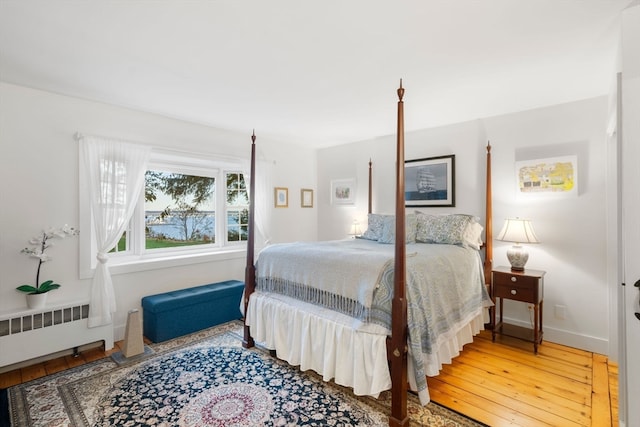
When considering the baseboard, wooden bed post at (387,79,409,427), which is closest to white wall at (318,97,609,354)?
the baseboard

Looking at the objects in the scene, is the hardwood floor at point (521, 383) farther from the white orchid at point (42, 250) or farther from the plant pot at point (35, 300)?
the white orchid at point (42, 250)

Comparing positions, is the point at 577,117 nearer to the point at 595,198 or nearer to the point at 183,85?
the point at 595,198

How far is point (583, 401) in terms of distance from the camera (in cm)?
205

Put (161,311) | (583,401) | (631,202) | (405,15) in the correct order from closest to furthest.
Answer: (631,202) < (405,15) < (583,401) < (161,311)

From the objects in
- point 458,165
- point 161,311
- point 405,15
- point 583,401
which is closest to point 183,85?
point 405,15

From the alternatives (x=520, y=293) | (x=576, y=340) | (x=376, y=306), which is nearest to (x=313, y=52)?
(x=376, y=306)

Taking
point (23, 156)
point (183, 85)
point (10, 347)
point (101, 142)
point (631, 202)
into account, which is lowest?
point (10, 347)

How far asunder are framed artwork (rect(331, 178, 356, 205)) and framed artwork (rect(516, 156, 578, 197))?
2.16 meters

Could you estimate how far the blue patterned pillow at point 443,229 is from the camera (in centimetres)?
300

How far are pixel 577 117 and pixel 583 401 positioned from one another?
2.38m

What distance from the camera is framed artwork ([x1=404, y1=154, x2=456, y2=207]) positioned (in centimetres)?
363

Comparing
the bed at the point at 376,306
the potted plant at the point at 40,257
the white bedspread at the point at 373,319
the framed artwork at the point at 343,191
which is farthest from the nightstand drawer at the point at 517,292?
the potted plant at the point at 40,257

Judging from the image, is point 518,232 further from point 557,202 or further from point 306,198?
point 306,198

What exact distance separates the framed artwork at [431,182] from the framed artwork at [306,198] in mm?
1690
